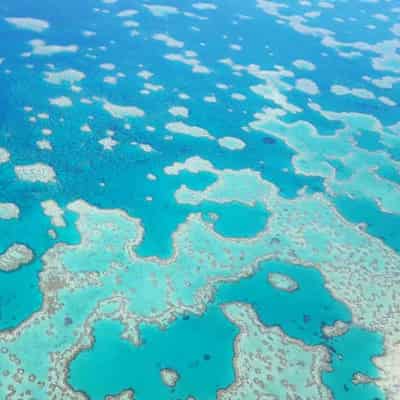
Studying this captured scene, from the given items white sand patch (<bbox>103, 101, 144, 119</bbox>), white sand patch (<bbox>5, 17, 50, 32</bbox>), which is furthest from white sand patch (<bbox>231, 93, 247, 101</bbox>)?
white sand patch (<bbox>5, 17, 50, 32</bbox>)

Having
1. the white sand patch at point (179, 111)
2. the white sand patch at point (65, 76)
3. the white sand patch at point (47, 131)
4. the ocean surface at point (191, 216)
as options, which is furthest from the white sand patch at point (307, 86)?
the white sand patch at point (47, 131)

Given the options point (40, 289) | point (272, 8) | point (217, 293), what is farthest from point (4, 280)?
point (272, 8)

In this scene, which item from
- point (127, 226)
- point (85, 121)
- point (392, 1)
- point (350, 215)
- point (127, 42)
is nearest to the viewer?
point (127, 226)

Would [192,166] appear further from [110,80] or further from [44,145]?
[110,80]

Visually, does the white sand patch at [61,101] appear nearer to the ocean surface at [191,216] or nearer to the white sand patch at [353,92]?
the ocean surface at [191,216]

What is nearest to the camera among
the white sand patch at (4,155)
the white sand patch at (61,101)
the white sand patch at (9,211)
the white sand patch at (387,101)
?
the white sand patch at (9,211)

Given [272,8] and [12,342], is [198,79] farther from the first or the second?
[12,342]

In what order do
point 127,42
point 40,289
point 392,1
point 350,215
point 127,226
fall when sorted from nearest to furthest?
point 40,289 → point 127,226 → point 350,215 → point 127,42 → point 392,1

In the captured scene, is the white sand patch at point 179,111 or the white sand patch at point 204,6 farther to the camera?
the white sand patch at point 204,6
